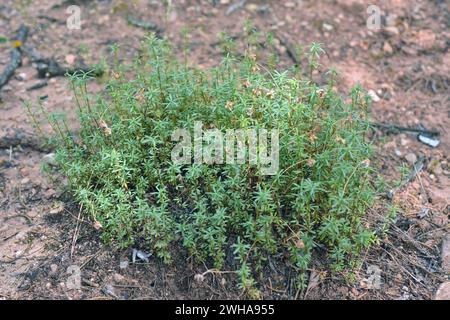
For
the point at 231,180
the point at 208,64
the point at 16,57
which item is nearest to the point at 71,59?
the point at 16,57

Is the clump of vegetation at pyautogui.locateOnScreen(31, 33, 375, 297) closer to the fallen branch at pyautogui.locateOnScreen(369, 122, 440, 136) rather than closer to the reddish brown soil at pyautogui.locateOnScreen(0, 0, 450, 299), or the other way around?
the reddish brown soil at pyautogui.locateOnScreen(0, 0, 450, 299)

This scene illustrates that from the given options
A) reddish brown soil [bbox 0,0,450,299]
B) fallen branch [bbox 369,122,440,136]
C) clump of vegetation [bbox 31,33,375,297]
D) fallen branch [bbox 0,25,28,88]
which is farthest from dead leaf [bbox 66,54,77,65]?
fallen branch [bbox 369,122,440,136]

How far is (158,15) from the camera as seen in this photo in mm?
6223

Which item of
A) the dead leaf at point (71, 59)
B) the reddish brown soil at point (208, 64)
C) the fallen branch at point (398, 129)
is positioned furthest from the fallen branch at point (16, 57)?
the fallen branch at point (398, 129)

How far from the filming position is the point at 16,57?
5773 millimetres

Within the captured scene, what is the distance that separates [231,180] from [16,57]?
11.0 feet

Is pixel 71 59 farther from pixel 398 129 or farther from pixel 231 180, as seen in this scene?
pixel 398 129

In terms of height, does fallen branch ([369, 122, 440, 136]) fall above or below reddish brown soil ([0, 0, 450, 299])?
below

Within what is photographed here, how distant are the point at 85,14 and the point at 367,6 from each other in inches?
128

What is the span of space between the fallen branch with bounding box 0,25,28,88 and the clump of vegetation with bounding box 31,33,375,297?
1.79 m

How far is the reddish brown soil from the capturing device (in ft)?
12.0

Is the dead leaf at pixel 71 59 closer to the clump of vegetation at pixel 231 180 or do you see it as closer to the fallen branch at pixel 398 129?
the clump of vegetation at pixel 231 180
